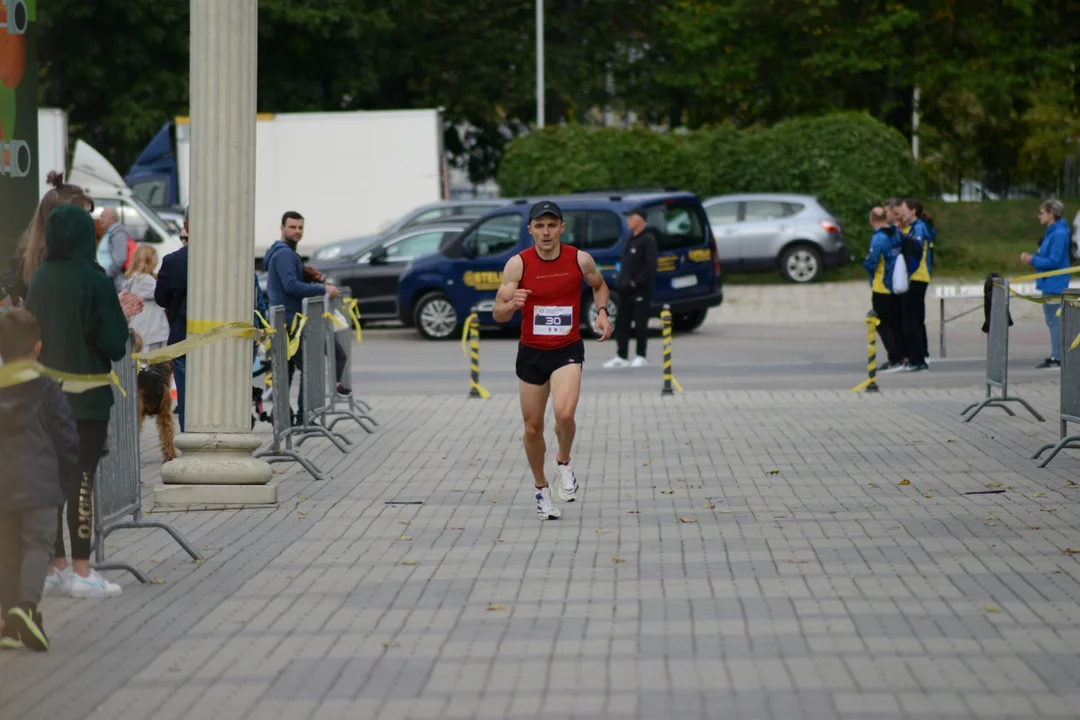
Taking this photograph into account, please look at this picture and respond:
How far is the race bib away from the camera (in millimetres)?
9680

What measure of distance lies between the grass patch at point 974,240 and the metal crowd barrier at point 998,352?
64.7 feet

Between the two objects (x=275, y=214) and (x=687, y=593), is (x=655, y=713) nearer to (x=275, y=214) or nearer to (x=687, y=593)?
(x=687, y=593)

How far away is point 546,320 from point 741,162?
27.8 meters

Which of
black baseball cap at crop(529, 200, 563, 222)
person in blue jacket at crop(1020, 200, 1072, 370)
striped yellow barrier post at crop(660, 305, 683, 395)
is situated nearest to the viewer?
black baseball cap at crop(529, 200, 563, 222)

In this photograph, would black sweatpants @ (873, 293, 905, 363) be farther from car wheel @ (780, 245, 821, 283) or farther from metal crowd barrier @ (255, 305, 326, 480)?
car wheel @ (780, 245, 821, 283)

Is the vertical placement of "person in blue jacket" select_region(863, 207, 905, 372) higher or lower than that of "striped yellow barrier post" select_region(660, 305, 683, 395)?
higher

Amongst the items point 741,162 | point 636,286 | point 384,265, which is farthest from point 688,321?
point 741,162

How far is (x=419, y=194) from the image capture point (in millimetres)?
35031

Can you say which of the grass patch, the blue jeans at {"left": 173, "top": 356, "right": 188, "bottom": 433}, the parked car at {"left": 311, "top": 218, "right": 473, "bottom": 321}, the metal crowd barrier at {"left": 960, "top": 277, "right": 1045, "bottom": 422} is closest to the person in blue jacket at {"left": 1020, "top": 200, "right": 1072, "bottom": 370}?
the metal crowd barrier at {"left": 960, "top": 277, "right": 1045, "bottom": 422}

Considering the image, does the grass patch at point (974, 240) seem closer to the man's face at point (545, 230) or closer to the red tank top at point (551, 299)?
the red tank top at point (551, 299)

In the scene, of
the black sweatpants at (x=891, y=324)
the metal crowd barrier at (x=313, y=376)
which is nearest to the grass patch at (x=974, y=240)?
the black sweatpants at (x=891, y=324)

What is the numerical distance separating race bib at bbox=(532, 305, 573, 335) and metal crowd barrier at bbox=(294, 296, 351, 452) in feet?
9.72

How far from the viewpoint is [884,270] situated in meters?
18.3

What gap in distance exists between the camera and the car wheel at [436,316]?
2456 centimetres
